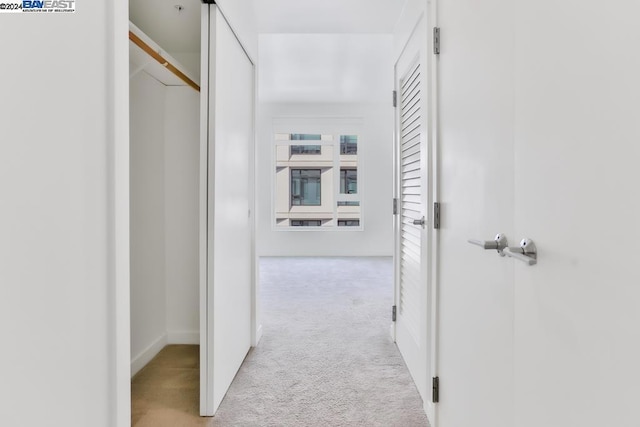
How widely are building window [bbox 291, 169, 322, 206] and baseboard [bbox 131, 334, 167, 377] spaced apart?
15.5 feet

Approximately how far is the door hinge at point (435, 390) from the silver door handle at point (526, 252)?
39.3 inches

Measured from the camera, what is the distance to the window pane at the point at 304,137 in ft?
23.4

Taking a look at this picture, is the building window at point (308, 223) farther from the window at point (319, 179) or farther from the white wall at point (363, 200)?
the white wall at point (363, 200)

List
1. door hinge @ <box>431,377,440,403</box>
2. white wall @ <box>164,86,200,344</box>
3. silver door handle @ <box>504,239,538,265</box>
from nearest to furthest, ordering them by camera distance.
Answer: silver door handle @ <box>504,239,538,265</box> < door hinge @ <box>431,377,440,403</box> < white wall @ <box>164,86,200,344</box>

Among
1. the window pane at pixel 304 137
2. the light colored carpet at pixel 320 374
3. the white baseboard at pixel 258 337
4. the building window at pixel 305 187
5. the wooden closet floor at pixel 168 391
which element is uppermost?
Answer: the window pane at pixel 304 137

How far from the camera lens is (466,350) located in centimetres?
139

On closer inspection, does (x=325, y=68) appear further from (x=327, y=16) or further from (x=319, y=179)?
(x=319, y=179)

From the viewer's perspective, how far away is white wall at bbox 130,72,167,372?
2520mm

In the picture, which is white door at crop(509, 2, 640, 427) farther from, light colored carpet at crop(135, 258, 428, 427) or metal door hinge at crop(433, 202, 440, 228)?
light colored carpet at crop(135, 258, 428, 427)

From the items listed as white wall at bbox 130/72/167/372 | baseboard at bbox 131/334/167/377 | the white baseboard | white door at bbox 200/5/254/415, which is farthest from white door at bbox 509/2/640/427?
white wall at bbox 130/72/167/372
